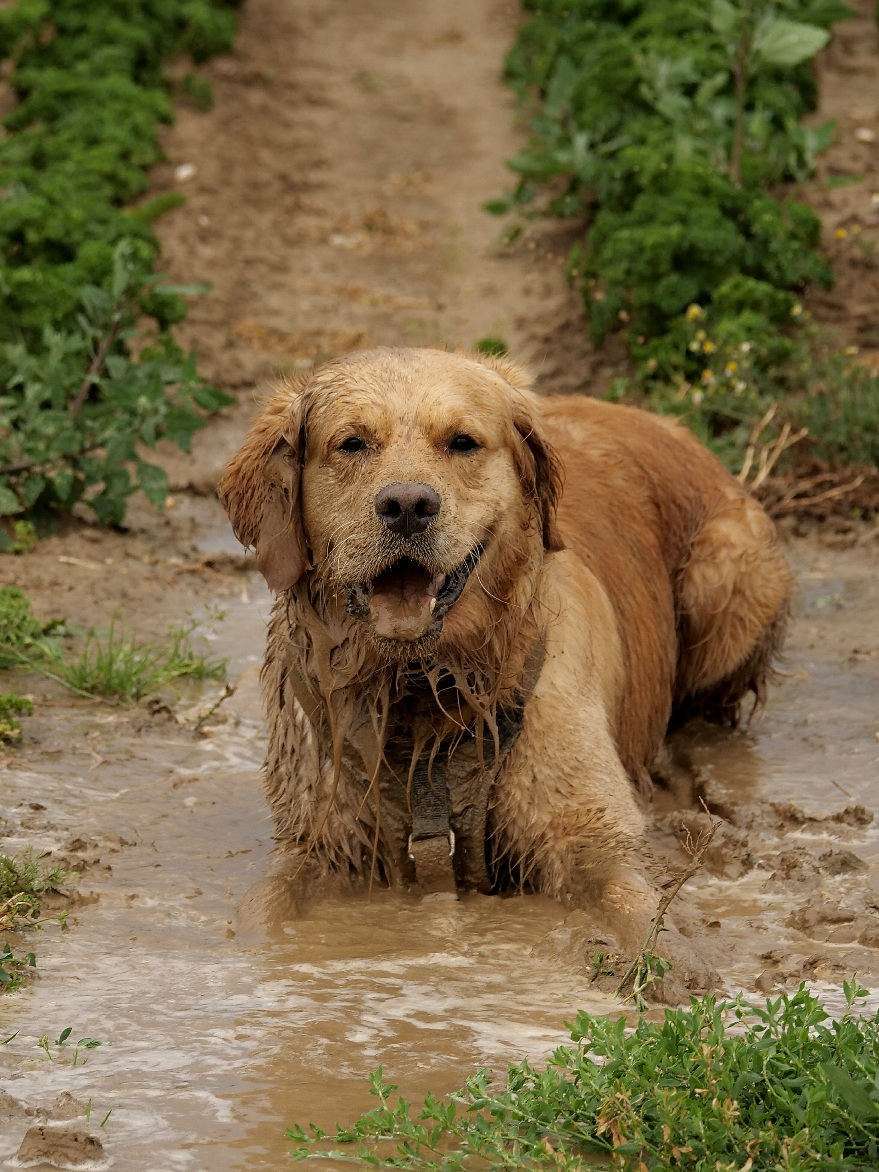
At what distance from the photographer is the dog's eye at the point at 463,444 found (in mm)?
4691

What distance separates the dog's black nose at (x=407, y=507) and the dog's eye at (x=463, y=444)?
0.32 metres

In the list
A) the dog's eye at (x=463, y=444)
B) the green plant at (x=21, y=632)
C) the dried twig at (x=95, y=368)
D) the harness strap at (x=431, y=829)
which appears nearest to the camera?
the dog's eye at (x=463, y=444)

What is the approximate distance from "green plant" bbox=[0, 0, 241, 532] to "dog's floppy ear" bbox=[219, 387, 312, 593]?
3.19 metres

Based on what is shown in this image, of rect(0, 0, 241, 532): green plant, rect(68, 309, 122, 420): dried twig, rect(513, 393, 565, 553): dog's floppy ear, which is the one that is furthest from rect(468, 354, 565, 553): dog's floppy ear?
rect(68, 309, 122, 420): dried twig

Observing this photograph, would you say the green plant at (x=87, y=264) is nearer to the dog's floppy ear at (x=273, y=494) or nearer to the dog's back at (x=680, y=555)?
the dog's back at (x=680, y=555)

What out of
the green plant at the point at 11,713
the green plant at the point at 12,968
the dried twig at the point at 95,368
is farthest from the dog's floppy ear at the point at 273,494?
the dried twig at the point at 95,368

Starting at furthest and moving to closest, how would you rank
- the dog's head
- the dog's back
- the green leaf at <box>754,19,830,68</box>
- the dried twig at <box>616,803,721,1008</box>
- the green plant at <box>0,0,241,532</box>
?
the green leaf at <box>754,19,830,68</box> → the green plant at <box>0,0,241,532</box> → the dog's back → the dog's head → the dried twig at <box>616,803,721,1008</box>

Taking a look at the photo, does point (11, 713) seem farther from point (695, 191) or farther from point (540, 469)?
point (695, 191)

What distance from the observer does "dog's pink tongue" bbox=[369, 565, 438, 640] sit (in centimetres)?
455

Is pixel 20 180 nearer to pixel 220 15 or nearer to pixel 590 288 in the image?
pixel 590 288

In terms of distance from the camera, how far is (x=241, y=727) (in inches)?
256

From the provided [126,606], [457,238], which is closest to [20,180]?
[457,238]

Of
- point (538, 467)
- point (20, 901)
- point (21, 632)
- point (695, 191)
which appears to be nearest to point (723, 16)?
point (695, 191)

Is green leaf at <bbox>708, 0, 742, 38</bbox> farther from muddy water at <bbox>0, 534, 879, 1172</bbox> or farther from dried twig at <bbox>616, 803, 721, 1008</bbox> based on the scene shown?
dried twig at <bbox>616, 803, 721, 1008</bbox>
